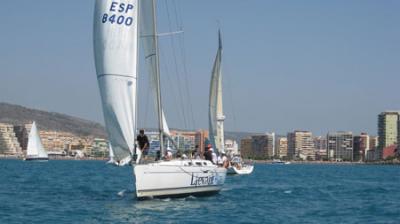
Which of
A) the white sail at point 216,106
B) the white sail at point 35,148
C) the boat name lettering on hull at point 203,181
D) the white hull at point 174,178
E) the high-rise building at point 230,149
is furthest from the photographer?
the white sail at point 35,148

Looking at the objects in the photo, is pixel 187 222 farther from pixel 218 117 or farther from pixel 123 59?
pixel 218 117

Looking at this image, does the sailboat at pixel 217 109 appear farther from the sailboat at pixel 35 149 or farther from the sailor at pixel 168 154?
the sailboat at pixel 35 149

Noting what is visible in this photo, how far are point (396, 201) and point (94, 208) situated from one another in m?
13.7

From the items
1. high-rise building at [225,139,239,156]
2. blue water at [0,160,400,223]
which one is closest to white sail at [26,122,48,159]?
high-rise building at [225,139,239,156]

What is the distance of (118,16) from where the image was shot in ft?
91.4

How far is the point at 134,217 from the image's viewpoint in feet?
80.6

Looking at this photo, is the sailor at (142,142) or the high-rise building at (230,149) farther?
the high-rise building at (230,149)

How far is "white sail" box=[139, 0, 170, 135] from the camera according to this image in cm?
2923

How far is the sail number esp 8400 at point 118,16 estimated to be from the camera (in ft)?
90.9

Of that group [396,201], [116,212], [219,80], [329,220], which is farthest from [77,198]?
[219,80]

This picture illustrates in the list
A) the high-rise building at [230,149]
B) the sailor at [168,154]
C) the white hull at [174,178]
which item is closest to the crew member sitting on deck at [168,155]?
the sailor at [168,154]

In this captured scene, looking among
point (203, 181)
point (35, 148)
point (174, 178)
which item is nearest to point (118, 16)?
point (174, 178)

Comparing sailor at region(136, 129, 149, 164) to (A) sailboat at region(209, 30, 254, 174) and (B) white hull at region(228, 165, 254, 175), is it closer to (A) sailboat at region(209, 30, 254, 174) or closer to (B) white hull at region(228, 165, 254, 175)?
(A) sailboat at region(209, 30, 254, 174)

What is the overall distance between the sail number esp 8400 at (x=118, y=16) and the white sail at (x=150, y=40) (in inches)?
49.2
